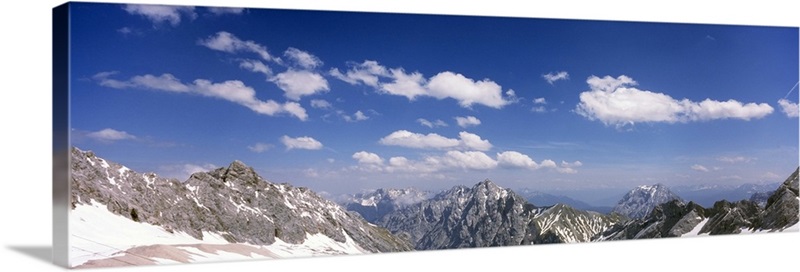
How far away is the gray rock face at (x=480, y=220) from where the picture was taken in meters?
12.3

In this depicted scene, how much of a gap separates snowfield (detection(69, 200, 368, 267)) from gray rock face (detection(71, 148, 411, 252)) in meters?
0.07

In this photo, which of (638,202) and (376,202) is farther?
(638,202)

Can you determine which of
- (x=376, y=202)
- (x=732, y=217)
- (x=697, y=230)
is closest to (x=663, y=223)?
(x=697, y=230)

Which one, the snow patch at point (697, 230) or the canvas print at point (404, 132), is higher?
the canvas print at point (404, 132)

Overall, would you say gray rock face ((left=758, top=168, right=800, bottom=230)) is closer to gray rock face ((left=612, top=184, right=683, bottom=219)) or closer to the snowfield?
gray rock face ((left=612, top=184, right=683, bottom=219))

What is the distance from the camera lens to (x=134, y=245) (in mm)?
10477

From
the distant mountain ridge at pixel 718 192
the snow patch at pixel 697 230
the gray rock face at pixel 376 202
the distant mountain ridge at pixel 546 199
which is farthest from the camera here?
the snow patch at pixel 697 230

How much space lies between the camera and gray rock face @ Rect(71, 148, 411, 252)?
10.5 meters

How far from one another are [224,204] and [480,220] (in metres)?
2.79

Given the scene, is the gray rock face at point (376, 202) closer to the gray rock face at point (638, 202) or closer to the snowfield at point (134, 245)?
the snowfield at point (134, 245)

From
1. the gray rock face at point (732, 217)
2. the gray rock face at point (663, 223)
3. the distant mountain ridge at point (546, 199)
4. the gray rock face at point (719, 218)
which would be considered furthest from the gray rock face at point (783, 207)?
the distant mountain ridge at point (546, 199)

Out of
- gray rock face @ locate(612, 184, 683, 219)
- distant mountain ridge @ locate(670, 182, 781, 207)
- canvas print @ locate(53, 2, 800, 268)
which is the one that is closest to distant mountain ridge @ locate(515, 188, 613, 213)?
canvas print @ locate(53, 2, 800, 268)

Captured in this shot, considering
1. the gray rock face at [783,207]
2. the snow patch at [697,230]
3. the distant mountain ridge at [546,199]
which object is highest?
the distant mountain ridge at [546,199]

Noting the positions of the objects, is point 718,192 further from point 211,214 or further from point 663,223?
point 211,214
